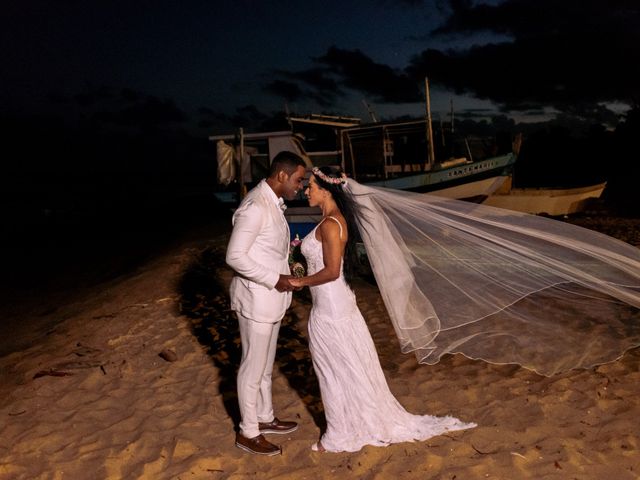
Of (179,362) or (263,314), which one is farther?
(179,362)

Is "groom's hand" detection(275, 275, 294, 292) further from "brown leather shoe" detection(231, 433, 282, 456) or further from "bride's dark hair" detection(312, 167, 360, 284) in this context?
"brown leather shoe" detection(231, 433, 282, 456)

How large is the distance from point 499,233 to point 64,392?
4.65m

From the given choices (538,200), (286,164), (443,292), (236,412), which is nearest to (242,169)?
(236,412)

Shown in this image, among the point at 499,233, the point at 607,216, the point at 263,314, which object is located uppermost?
the point at 499,233

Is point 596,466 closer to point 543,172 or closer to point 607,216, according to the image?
point 607,216

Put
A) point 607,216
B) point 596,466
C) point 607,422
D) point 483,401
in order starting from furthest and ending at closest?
point 607,216, point 483,401, point 607,422, point 596,466

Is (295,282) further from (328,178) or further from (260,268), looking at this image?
(328,178)

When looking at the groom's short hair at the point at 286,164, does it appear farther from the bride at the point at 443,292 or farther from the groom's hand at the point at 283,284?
the groom's hand at the point at 283,284

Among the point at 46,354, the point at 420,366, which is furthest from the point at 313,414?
the point at 46,354

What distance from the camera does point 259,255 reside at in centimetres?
346

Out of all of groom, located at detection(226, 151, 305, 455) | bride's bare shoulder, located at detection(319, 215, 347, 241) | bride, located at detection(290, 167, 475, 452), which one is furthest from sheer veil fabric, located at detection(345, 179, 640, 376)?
groom, located at detection(226, 151, 305, 455)

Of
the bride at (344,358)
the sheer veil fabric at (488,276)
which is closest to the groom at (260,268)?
the bride at (344,358)

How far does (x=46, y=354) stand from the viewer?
21.2 ft

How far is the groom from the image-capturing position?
3330 mm
